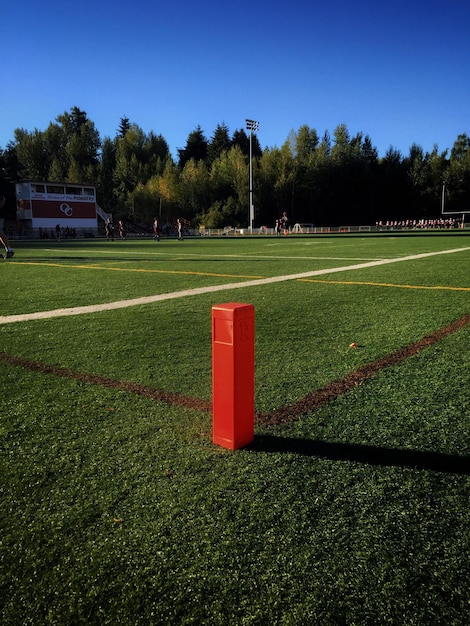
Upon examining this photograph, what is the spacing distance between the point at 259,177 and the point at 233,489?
70.8 meters

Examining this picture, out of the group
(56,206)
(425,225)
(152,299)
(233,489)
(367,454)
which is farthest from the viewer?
(425,225)

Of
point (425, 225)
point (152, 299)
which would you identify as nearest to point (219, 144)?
point (425, 225)

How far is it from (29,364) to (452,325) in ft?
12.9

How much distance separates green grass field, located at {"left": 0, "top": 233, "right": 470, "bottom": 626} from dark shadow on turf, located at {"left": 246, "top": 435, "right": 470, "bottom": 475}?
0.01 m

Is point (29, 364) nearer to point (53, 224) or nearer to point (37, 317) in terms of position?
point (37, 317)

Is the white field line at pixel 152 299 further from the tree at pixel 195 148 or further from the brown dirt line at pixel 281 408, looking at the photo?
the tree at pixel 195 148

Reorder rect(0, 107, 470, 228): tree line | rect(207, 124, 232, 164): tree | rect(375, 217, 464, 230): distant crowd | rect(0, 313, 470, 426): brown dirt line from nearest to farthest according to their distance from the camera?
rect(0, 313, 470, 426): brown dirt line, rect(375, 217, 464, 230): distant crowd, rect(0, 107, 470, 228): tree line, rect(207, 124, 232, 164): tree

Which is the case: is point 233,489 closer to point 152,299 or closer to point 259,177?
point 152,299

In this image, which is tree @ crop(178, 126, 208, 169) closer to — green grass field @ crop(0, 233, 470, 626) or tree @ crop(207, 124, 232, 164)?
tree @ crop(207, 124, 232, 164)

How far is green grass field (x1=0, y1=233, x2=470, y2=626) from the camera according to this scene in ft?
4.88

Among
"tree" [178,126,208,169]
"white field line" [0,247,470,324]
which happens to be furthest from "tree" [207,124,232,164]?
"white field line" [0,247,470,324]

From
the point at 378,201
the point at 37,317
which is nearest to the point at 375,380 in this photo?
the point at 37,317

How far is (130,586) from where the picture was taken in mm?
1530

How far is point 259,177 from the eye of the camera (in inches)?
2753
